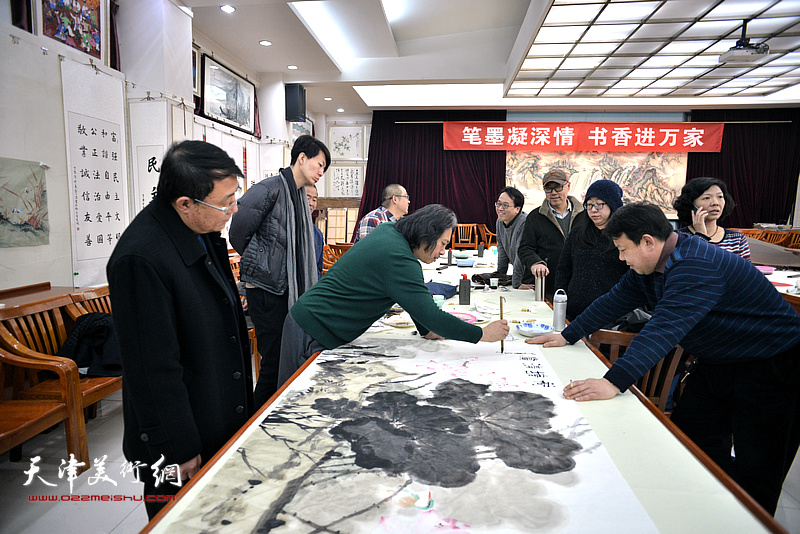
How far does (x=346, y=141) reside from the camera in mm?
9219

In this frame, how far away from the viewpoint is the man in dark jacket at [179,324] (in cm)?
102

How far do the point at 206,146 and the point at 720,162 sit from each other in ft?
31.9

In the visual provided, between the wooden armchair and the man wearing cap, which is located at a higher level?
the man wearing cap

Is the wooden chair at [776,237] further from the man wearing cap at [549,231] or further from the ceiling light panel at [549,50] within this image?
the man wearing cap at [549,231]

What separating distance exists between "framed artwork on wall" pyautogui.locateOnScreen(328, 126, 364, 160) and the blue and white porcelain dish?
7.81 meters

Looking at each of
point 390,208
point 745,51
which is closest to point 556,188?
point 390,208

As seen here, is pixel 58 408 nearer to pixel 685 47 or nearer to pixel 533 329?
pixel 533 329

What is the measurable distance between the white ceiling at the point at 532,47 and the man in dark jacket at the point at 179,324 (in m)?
3.68

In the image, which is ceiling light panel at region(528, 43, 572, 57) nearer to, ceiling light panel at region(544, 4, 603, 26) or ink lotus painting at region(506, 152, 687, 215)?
ceiling light panel at region(544, 4, 603, 26)

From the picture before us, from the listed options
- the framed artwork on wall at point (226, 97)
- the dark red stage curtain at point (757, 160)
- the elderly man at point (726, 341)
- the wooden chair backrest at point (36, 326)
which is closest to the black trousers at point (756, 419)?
the elderly man at point (726, 341)

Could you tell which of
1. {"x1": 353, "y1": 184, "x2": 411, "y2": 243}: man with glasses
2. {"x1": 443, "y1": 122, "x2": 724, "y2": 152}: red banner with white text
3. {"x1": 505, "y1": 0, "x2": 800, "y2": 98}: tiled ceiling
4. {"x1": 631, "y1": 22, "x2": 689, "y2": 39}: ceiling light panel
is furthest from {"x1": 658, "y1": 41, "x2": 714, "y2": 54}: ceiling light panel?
{"x1": 353, "y1": 184, "x2": 411, "y2": 243}: man with glasses

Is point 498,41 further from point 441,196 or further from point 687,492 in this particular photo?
point 687,492

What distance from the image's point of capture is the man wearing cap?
3.05 meters

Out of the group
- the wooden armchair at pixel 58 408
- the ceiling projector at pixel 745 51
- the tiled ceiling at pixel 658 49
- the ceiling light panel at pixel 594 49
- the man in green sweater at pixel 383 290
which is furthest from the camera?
the ceiling light panel at pixel 594 49
